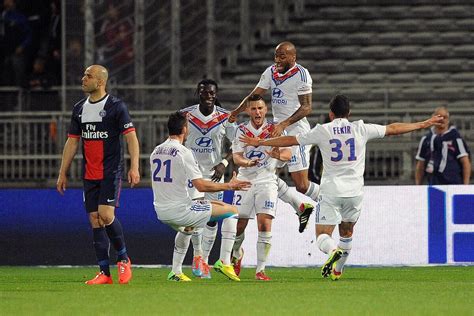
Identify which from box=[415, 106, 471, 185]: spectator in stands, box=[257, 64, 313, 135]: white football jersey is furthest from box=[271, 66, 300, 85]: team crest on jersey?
box=[415, 106, 471, 185]: spectator in stands

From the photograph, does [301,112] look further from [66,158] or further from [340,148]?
[66,158]

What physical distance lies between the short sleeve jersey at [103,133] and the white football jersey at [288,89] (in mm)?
2475

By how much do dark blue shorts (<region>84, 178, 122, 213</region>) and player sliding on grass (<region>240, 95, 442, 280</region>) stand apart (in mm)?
1370

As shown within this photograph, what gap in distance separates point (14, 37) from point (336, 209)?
1057cm

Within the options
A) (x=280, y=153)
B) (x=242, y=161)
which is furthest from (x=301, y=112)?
(x=242, y=161)

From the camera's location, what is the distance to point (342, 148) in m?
13.1

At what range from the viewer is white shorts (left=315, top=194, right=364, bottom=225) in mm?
13148

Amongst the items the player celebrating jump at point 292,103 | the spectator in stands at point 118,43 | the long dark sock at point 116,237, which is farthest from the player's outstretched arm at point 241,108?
the spectator in stands at point 118,43

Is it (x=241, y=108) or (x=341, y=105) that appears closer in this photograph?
(x=341, y=105)

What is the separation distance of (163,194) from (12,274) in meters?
3.23

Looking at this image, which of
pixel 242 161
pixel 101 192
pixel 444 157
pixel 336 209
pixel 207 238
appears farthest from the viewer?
pixel 444 157

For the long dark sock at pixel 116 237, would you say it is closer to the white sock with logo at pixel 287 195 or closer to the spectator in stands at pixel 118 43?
the white sock with logo at pixel 287 195

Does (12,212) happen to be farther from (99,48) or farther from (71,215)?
(99,48)

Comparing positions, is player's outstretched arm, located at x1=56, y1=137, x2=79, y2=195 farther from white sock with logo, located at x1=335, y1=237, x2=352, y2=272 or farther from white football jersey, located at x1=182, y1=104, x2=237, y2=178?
white sock with logo, located at x1=335, y1=237, x2=352, y2=272
